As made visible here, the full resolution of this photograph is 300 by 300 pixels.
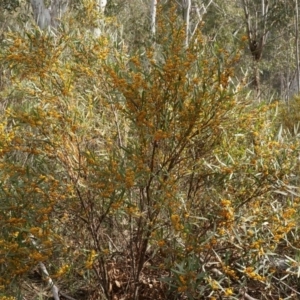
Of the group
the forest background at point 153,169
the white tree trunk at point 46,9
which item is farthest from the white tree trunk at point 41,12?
the forest background at point 153,169

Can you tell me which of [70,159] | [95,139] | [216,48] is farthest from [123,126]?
[216,48]

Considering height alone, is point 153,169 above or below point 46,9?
below

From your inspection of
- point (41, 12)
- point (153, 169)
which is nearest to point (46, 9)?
point (41, 12)

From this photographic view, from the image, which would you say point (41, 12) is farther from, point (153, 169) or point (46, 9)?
point (153, 169)

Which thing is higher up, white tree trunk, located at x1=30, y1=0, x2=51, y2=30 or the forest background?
white tree trunk, located at x1=30, y1=0, x2=51, y2=30

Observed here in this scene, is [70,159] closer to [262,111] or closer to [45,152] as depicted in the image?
[45,152]

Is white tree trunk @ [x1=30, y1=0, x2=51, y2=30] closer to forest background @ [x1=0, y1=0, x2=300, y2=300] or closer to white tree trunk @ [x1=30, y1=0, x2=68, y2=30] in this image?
white tree trunk @ [x1=30, y1=0, x2=68, y2=30]

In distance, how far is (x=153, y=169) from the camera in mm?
2566

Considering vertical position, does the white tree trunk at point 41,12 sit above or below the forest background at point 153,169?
above

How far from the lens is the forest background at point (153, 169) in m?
2.41

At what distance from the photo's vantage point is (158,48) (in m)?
2.71

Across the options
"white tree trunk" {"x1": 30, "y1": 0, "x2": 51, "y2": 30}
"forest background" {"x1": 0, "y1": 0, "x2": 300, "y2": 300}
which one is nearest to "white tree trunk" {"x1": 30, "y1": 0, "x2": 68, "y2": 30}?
"white tree trunk" {"x1": 30, "y1": 0, "x2": 51, "y2": 30}

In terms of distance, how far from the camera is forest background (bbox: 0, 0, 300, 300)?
241 cm

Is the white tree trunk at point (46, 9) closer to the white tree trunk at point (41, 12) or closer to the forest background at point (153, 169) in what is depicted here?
the white tree trunk at point (41, 12)
